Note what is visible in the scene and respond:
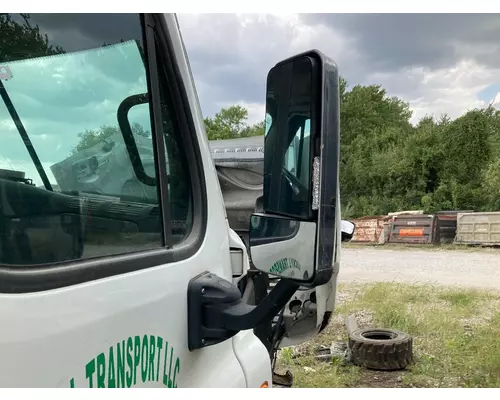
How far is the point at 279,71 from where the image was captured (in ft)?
4.84

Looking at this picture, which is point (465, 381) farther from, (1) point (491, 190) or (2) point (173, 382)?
(1) point (491, 190)

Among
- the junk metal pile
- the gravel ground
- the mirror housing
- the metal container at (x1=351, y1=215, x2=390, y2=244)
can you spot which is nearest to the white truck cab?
the mirror housing

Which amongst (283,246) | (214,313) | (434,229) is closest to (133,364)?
(214,313)

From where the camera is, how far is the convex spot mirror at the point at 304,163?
139cm

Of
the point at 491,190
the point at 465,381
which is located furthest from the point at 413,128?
the point at 465,381

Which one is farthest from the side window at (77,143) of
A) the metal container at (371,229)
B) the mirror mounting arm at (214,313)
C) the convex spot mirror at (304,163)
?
the metal container at (371,229)

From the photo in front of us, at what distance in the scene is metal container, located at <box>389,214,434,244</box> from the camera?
18.0 meters

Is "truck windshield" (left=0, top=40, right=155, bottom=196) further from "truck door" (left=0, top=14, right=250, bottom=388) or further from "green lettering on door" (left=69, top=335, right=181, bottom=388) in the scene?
"green lettering on door" (left=69, top=335, right=181, bottom=388)

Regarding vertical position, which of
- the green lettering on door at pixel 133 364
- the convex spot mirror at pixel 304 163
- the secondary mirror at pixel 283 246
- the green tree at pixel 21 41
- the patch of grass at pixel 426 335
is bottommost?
the patch of grass at pixel 426 335

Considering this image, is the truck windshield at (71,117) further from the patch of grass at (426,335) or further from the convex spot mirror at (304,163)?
the patch of grass at (426,335)

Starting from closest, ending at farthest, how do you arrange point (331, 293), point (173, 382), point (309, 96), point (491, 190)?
point (309, 96)
point (173, 382)
point (331, 293)
point (491, 190)

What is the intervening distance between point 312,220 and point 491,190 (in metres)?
28.0

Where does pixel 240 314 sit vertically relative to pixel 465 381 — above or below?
above

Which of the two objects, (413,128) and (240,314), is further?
(413,128)
